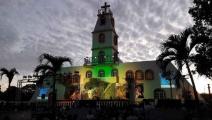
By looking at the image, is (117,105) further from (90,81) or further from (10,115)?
(90,81)

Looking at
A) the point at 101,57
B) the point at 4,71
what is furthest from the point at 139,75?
the point at 4,71

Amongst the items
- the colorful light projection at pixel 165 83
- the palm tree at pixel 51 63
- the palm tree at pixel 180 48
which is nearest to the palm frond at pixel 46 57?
the palm tree at pixel 51 63

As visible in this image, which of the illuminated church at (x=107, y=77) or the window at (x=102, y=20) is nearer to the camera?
the illuminated church at (x=107, y=77)

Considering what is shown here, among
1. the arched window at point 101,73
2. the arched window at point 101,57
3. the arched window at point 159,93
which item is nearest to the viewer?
the arched window at point 159,93

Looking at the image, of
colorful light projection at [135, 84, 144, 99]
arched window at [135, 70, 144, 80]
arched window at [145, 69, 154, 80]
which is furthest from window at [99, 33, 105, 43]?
colorful light projection at [135, 84, 144, 99]

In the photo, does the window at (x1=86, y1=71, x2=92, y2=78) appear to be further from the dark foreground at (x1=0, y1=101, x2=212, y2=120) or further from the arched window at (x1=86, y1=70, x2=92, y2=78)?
the dark foreground at (x1=0, y1=101, x2=212, y2=120)

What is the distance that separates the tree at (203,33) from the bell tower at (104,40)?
22.2m

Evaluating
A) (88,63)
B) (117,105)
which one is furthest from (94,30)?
(117,105)

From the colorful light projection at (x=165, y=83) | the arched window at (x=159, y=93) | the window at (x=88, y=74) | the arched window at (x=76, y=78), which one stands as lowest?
the arched window at (x=159, y=93)

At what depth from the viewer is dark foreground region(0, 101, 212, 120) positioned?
50.9 feet

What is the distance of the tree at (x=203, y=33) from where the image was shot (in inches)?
553

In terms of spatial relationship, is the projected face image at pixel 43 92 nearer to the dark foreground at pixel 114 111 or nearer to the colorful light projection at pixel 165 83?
the dark foreground at pixel 114 111

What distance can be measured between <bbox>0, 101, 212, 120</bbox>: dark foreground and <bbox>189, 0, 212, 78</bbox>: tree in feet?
9.66

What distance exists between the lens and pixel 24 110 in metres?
20.0
